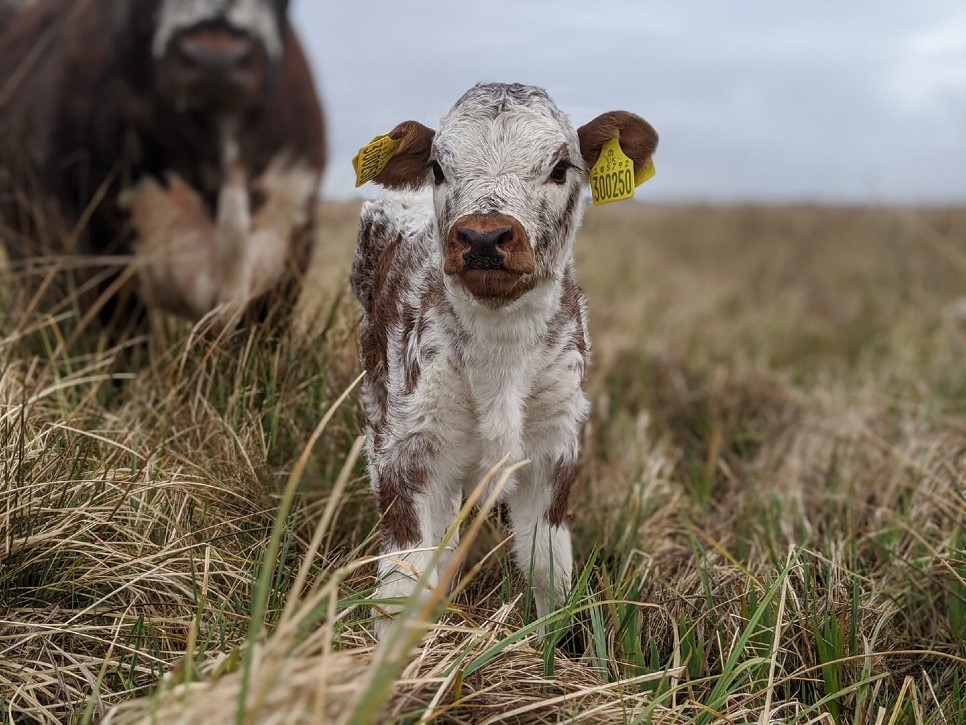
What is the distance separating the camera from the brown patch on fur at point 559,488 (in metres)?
2.93

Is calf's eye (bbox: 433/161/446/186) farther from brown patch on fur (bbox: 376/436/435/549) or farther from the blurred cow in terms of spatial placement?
the blurred cow

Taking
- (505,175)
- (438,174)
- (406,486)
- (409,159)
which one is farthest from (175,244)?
(505,175)

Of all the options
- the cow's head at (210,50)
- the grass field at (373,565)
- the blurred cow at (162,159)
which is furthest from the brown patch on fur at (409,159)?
the cow's head at (210,50)

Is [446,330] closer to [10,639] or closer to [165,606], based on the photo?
[165,606]

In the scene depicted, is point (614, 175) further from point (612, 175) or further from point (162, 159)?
point (162, 159)

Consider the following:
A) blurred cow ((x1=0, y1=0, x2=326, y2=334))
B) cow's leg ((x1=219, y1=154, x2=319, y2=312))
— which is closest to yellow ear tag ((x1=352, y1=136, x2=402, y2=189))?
blurred cow ((x1=0, y1=0, x2=326, y2=334))

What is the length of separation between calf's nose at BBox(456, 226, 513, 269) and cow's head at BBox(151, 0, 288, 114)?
2.89 metres

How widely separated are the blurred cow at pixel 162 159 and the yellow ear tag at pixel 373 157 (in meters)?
2.12

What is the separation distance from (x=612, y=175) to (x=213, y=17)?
114 inches

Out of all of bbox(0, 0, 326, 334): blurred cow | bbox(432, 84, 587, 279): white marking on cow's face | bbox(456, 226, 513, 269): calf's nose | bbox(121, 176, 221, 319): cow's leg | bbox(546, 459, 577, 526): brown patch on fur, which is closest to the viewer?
bbox(456, 226, 513, 269): calf's nose

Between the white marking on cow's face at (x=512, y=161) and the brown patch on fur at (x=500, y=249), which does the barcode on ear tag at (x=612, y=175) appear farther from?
the brown patch on fur at (x=500, y=249)

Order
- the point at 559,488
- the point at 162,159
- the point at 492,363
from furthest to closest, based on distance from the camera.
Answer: the point at 162,159 < the point at 559,488 < the point at 492,363

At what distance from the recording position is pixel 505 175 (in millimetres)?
2701

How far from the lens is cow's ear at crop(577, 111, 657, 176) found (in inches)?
112
